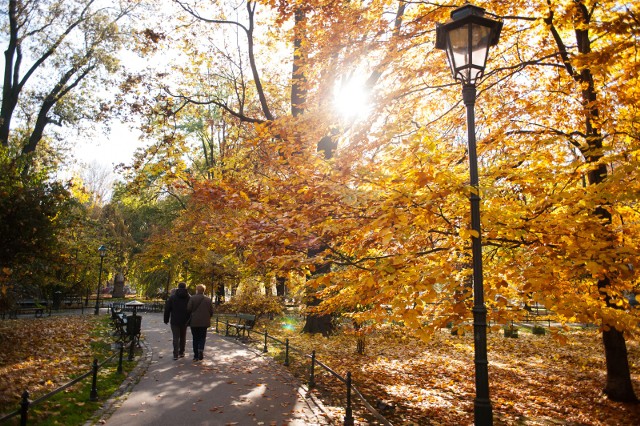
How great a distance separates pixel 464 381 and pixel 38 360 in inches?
396

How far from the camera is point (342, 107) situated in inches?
476

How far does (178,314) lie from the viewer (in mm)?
10734

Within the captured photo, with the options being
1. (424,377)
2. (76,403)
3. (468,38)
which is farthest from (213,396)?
(468,38)

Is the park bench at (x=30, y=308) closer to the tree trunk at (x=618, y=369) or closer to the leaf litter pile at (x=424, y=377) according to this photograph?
the leaf litter pile at (x=424, y=377)

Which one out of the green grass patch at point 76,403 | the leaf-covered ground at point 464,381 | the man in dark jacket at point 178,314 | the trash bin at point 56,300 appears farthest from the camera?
the trash bin at point 56,300

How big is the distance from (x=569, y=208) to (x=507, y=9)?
492cm

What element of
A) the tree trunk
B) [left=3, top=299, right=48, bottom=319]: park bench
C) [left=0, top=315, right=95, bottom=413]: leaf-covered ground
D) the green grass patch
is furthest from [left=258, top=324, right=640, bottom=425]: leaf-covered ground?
[left=3, top=299, right=48, bottom=319]: park bench

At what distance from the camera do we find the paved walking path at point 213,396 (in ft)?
20.1

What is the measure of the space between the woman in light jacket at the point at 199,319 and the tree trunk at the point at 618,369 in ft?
29.3

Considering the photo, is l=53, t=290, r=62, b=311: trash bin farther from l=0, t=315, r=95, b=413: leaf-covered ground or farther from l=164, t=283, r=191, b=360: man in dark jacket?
l=164, t=283, r=191, b=360: man in dark jacket

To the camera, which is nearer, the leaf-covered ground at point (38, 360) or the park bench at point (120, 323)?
the leaf-covered ground at point (38, 360)

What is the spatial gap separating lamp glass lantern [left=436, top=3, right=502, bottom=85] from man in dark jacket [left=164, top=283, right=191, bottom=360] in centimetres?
849

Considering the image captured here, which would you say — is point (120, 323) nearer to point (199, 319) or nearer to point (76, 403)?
point (199, 319)

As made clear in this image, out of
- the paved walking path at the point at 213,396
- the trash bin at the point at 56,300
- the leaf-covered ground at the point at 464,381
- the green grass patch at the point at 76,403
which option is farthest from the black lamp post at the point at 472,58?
the trash bin at the point at 56,300
